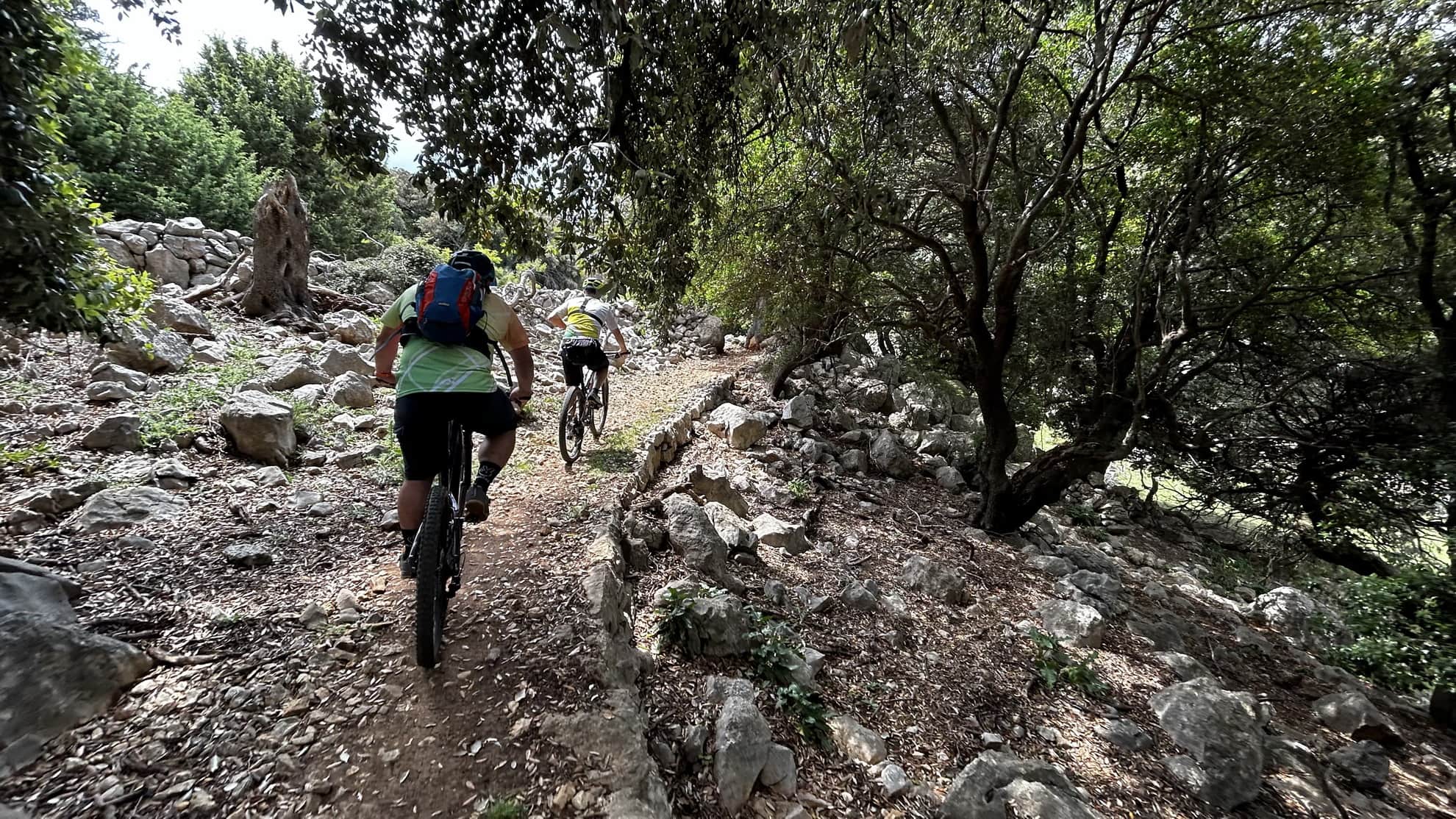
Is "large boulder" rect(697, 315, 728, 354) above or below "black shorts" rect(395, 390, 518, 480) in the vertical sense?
above

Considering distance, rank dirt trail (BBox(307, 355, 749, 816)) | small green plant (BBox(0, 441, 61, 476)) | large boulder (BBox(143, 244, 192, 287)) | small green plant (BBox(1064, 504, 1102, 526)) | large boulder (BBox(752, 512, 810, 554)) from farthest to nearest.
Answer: small green plant (BBox(1064, 504, 1102, 526)) < large boulder (BBox(143, 244, 192, 287)) < large boulder (BBox(752, 512, 810, 554)) < small green plant (BBox(0, 441, 61, 476)) < dirt trail (BBox(307, 355, 749, 816))

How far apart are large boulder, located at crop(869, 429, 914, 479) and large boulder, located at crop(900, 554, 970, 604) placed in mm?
3154

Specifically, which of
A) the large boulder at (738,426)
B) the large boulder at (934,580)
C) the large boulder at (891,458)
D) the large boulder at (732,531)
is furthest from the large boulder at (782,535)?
the large boulder at (891,458)

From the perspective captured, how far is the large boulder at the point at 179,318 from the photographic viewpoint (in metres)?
7.25

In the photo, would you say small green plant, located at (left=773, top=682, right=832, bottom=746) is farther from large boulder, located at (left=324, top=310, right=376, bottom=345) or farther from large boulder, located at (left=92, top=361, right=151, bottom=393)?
large boulder, located at (left=324, top=310, right=376, bottom=345)

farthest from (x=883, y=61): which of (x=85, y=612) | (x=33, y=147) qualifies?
(x=85, y=612)

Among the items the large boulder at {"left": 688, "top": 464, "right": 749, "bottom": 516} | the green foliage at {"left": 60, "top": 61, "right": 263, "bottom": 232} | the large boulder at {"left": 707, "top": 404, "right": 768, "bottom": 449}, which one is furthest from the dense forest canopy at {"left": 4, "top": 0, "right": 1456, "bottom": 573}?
the green foliage at {"left": 60, "top": 61, "right": 263, "bottom": 232}

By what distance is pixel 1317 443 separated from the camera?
17.9 ft

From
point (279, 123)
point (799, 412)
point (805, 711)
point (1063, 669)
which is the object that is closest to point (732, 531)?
point (805, 711)

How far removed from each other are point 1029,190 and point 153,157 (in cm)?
1948

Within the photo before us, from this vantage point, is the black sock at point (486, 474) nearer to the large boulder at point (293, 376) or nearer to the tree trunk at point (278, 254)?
the large boulder at point (293, 376)

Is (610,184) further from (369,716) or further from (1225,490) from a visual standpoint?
(1225,490)

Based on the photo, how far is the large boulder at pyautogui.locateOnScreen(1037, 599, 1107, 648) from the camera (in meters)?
5.11

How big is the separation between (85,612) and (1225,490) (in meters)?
9.04
